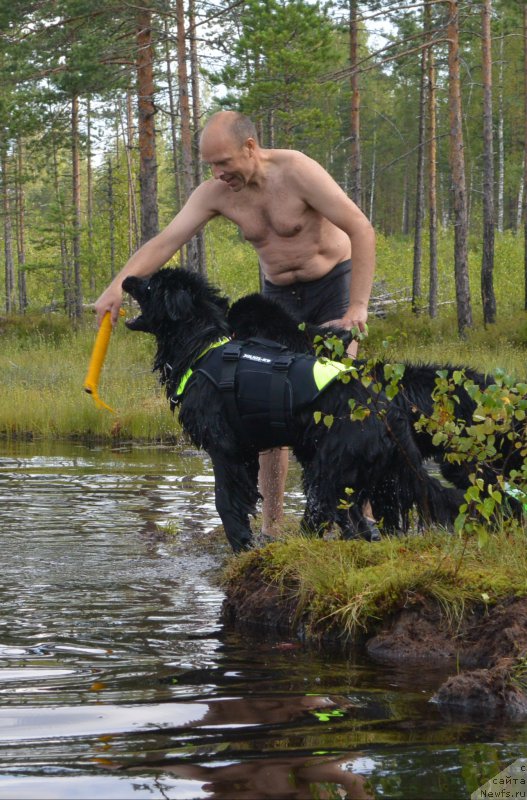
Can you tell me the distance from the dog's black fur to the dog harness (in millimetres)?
165

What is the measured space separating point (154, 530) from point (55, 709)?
356 centimetres

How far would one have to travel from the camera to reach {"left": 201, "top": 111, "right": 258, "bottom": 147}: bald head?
5.09 m

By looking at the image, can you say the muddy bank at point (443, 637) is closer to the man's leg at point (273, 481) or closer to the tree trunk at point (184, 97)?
the man's leg at point (273, 481)

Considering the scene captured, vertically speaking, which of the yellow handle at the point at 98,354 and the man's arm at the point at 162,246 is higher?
the man's arm at the point at 162,246

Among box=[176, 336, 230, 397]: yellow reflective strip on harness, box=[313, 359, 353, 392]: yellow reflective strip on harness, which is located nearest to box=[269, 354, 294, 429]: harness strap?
box=[313, 359, 353, 392]: yellow reflective strip on harness

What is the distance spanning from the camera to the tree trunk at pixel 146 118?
62.9ft

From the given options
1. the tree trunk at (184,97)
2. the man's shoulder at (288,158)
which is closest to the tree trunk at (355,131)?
the tree trunk at (184,97)

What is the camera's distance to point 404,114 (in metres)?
49.2

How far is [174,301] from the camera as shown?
4957 mm

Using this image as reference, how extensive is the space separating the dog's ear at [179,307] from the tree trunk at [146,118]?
14.8 meters

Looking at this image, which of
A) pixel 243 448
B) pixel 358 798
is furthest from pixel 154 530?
pixel 358 798

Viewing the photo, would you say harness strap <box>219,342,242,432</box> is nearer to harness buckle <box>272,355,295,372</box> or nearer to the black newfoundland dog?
the black newfoundland dog

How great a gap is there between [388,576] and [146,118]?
16934 millimetres

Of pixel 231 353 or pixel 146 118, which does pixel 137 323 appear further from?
pixel 146 118
